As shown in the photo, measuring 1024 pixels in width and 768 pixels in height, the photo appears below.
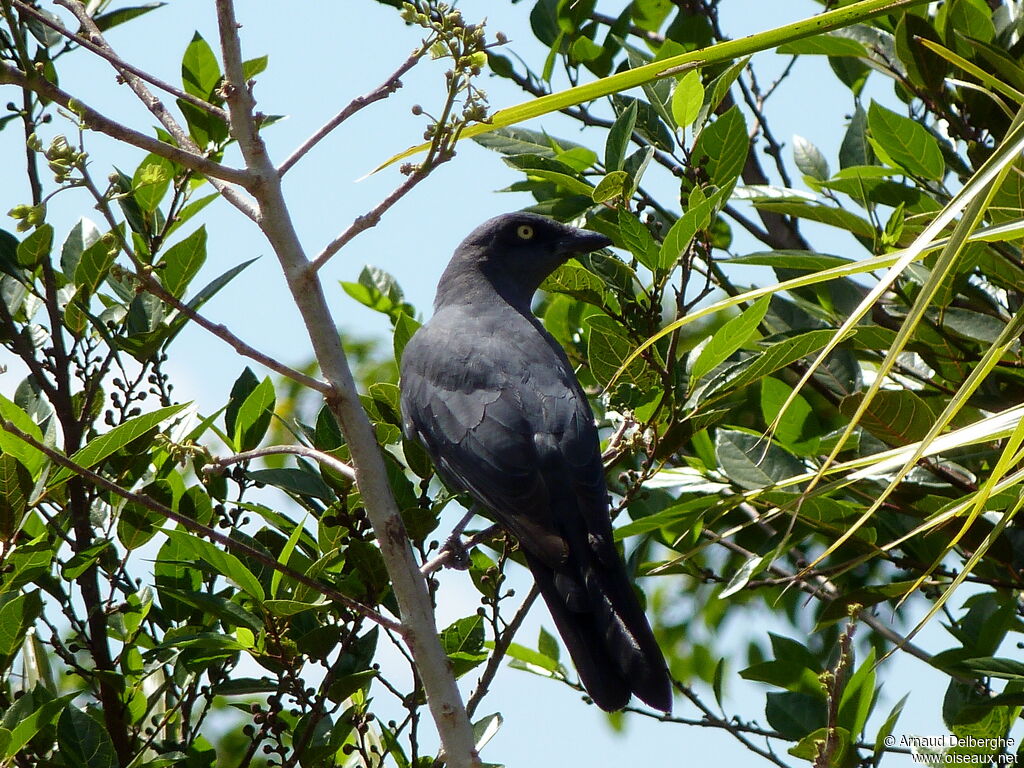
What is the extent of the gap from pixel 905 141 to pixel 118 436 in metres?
2.76

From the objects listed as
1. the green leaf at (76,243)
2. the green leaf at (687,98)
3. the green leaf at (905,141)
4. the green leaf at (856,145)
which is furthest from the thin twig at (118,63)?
the green leaf at (856,145)

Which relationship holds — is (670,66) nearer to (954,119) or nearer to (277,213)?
(277,213)

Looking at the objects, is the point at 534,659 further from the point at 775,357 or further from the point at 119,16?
the point at 119,16

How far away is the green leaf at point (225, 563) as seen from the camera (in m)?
3.38

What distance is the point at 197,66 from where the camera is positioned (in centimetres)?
427

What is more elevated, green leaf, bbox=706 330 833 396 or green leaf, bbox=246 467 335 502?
green leaf, bbox=706 330 833 396

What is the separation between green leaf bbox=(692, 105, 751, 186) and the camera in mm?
3979

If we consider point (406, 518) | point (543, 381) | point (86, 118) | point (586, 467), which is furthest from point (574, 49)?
point (86, 118)

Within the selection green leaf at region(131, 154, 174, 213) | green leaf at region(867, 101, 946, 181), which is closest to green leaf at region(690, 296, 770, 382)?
green leaf at region(867, 101, 946, 181)

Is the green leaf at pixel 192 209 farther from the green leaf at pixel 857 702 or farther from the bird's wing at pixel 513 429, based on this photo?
the green leaf at pixel 857 702

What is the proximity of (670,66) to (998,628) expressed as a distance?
79.1 inches

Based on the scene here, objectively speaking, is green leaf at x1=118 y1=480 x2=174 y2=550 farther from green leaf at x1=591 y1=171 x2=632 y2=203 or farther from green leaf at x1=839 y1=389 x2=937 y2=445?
green leaf at x1=839 y1=389 x2=937 y2=445

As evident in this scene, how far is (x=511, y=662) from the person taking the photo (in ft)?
15.1

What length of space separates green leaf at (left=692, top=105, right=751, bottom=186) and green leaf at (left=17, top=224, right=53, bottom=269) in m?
2.11
